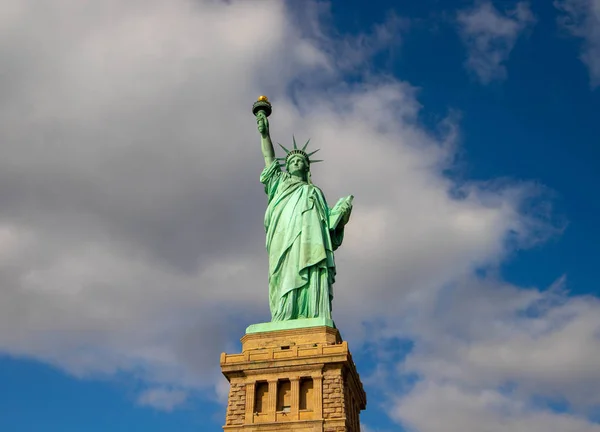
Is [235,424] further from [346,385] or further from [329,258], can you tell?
[329,258]

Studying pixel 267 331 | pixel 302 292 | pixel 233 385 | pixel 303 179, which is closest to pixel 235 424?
pixel 233 385

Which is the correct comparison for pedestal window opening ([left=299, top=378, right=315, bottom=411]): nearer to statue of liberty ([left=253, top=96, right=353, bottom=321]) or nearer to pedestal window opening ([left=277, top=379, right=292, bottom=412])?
pedestal window opening ([left=277, top=379, right=292, bottom=412])

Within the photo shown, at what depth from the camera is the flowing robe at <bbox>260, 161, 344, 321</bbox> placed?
26969 mm

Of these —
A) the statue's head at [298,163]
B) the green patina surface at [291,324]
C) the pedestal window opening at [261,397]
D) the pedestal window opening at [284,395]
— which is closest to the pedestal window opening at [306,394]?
the pedestal window opening at [284,395]

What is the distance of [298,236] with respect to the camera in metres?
28.2

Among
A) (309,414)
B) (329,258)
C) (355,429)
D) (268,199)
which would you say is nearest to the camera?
(309,414)

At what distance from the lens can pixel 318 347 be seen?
24516 mm

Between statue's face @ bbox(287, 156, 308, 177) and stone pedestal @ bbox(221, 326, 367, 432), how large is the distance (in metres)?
8.08

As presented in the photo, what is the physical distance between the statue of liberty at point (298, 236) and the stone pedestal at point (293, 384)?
1.74 m

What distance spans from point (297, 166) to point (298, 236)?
13.4 feet

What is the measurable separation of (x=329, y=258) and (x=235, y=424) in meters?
7.58

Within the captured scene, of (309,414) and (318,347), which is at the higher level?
(318,347)

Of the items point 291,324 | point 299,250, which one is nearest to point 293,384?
point 291,324

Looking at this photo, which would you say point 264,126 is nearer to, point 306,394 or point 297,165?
point 297,165
